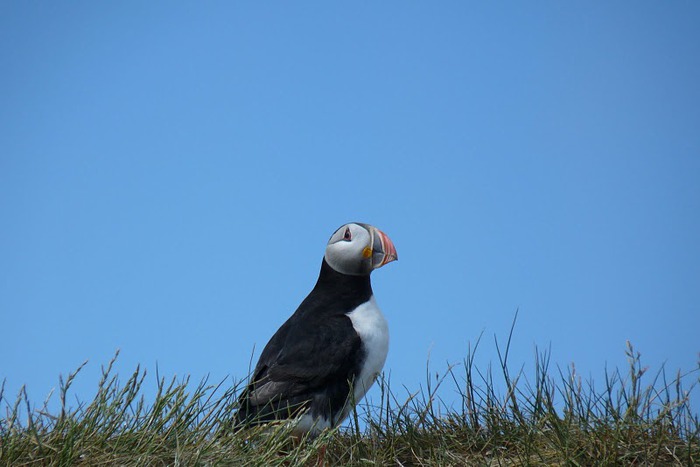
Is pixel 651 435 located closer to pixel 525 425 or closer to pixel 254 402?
pixel 525 425

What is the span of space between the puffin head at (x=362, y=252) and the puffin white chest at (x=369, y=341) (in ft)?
1.04

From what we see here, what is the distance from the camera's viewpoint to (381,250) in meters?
6.21

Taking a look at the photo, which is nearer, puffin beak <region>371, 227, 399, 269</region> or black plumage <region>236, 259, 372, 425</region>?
black plumage <region>236, 259, 372, 425</region>

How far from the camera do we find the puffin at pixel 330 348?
218 inches

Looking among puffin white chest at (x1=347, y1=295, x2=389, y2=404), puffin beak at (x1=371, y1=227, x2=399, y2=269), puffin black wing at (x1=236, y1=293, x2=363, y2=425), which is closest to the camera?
puffin black wing at (x1=236, y1=293, x2=363, y2=425)

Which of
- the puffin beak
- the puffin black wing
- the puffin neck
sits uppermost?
the puffin beak

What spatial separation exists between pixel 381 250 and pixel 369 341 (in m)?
0.74

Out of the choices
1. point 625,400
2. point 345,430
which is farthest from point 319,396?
point 625,400

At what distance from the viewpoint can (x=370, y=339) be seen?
5.88m

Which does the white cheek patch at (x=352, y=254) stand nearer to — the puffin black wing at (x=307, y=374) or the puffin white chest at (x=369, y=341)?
the puffin white chest at (x=369, y=341)

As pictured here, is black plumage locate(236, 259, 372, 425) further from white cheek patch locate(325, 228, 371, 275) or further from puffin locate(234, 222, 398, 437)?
white cheek patch locate(325, 228, 371, 275)

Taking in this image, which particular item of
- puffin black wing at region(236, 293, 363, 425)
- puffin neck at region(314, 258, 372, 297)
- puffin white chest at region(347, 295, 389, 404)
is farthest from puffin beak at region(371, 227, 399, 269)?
puffin black wing at region(236, 293, 363, 425)

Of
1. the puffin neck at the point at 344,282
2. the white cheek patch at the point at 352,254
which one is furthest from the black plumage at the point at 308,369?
the white cheek patch at the point at 352,254

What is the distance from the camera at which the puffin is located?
5.54 m
